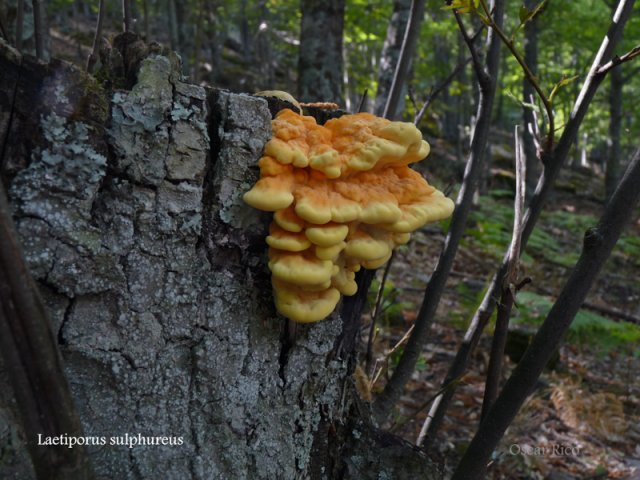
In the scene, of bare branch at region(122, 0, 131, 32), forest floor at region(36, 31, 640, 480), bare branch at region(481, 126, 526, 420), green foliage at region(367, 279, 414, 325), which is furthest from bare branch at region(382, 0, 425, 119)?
green foliage at region(367, 279, 414, 325)

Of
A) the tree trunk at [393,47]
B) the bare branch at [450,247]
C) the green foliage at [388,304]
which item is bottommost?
the green foliage at [388,304]

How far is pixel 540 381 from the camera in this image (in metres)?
4.39

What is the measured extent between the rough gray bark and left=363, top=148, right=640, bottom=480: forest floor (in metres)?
0.95

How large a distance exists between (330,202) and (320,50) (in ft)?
14.9

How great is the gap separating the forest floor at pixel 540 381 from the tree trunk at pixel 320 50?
2.49 meters

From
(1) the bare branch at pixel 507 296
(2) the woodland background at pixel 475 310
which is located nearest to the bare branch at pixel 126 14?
(2) the woodland background at pixel 475 310

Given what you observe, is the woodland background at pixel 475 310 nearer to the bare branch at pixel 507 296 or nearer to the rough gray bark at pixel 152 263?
the bare branch at pixel 507 296

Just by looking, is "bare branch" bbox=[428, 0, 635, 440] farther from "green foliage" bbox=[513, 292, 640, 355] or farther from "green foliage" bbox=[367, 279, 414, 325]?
"green foliage" bbox=[513, 292, 640, 355]

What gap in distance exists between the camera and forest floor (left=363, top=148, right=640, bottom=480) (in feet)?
11.2

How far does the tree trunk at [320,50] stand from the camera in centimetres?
539

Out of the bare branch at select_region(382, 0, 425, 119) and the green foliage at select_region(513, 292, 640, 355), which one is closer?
the bare branch at select_region(382, 0, 425, 119)

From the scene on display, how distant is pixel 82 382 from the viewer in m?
1.34

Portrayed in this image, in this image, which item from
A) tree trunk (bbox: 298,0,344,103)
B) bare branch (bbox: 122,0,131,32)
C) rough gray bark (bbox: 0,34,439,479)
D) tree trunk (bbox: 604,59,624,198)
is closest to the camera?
rough gray bark (bbox: 0,34,439,479)

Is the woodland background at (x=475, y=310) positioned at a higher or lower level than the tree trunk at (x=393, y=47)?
lower
